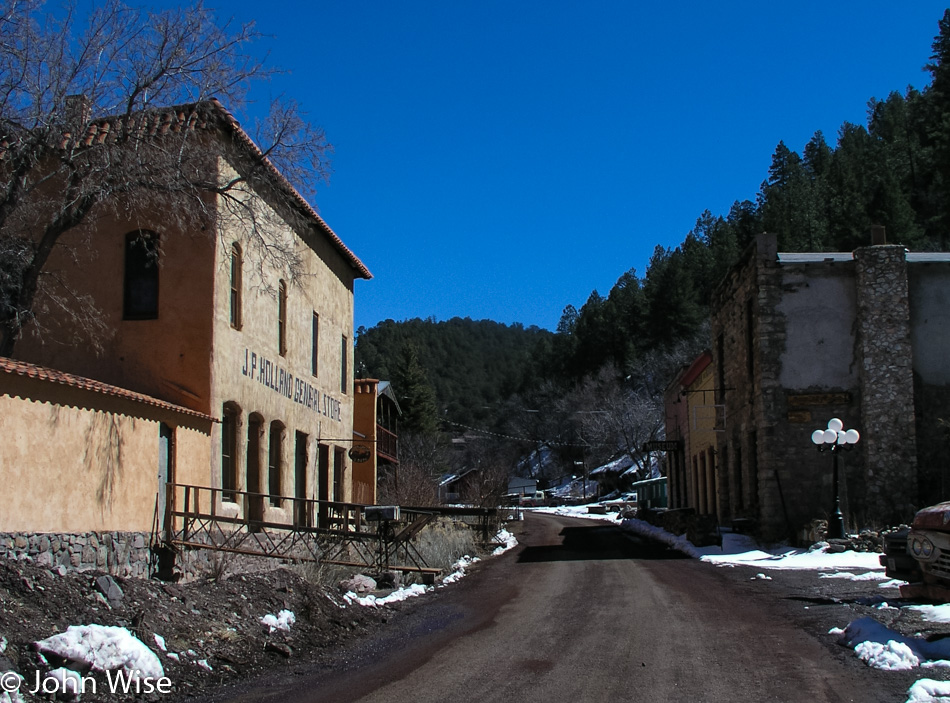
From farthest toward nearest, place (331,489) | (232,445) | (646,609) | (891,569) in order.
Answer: (331,489) → (232,445) → (646,609) → (891,569)

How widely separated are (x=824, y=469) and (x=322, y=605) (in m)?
16.4

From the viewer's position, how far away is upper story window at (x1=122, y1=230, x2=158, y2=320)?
17844 mm

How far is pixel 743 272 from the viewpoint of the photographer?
27.2 m

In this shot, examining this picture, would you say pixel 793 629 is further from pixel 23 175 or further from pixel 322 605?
pixel 23 175

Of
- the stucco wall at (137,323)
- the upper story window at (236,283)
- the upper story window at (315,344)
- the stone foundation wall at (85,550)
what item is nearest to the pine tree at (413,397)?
the upper story window at (315,344)

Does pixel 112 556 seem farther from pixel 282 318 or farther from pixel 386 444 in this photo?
pixel 386 444

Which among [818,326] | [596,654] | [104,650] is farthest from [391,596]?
[818,326]

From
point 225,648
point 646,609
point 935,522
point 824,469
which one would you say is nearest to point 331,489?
point 824,469

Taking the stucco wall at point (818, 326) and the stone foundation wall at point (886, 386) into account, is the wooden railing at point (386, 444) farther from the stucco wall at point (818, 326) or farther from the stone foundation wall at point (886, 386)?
the stone foundation wall at point (886, 386)

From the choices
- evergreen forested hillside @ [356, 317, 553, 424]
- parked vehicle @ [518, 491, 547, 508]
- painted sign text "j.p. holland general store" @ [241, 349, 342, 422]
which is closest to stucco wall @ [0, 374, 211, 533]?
painted sign text "j.p. holland general store" @ [241, 349, 342, 422]

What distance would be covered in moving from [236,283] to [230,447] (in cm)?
324

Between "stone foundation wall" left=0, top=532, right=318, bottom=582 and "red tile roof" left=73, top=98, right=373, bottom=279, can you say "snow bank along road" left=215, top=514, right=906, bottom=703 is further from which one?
"red tile roof" left=73, top=98, right=373, bottom=279

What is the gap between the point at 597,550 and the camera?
25.5 meters

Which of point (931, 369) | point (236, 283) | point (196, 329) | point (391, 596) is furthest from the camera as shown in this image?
point (931, 369)
